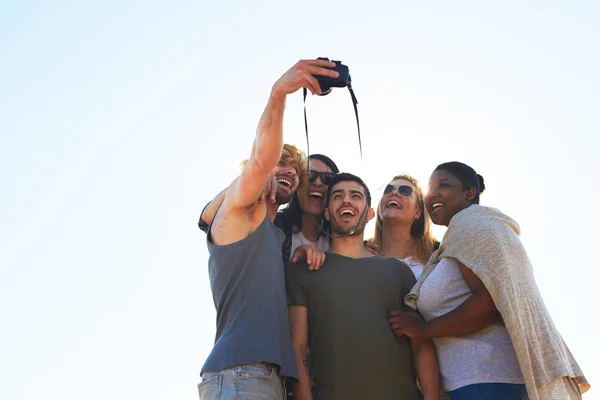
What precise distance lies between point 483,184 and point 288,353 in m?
2.81

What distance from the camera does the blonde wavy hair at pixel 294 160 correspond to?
24.6ft

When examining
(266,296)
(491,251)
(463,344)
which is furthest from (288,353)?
(491,251)

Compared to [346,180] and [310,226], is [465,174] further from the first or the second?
[310,226]

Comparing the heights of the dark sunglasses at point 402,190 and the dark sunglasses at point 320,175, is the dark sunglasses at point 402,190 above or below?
below

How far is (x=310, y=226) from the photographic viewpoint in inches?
322

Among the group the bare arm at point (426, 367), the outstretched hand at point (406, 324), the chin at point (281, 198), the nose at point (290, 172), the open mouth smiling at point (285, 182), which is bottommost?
the bare arm at point (426, 367)

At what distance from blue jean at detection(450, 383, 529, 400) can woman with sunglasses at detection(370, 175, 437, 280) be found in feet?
7.78

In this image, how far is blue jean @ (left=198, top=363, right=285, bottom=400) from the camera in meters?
5.53

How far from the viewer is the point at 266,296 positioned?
6.03 m

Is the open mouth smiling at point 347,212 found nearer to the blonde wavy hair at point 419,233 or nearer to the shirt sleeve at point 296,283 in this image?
the shirt sleeve at point 296,283

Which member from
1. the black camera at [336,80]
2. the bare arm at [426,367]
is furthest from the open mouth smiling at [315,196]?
the black camera at [336,80]

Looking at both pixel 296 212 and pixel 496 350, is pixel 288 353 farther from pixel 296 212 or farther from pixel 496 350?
pixel 296 212

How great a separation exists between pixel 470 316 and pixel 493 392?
61 cm

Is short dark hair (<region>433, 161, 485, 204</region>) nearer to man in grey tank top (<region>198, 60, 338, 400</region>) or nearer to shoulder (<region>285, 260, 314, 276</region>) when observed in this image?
shoulder (<region>285, 260, 314, 276</region>)
